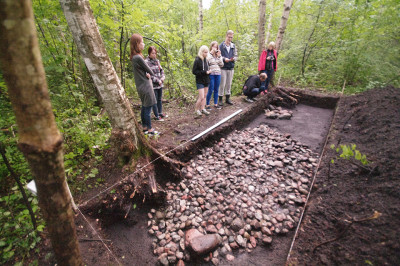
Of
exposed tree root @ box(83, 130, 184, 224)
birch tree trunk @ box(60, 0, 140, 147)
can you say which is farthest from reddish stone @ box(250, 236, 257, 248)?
birch tree trunk @ box(60, 0, 140, 147)

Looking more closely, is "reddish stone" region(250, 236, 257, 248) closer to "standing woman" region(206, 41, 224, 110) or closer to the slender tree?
the slender tree

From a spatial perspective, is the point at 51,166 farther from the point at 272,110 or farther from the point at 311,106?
the point at 311,106

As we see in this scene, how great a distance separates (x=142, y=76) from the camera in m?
3.85

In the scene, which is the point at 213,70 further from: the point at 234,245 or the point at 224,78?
the point at 234,245

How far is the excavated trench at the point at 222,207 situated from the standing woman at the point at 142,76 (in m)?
1.24

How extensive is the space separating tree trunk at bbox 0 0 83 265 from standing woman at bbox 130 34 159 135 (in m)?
3.21

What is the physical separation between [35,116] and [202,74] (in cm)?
463

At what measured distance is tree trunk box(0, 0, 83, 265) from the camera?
61cm

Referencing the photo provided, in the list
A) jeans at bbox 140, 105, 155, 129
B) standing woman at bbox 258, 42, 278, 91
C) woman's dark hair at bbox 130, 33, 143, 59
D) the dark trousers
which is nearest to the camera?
woman's dark hair at bbox 130, 33, 143, 59

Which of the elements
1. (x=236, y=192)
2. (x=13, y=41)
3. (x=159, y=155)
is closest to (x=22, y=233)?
(x=159, y=155)

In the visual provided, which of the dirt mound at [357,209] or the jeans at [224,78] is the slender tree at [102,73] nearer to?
the dirt mound at [357,209]

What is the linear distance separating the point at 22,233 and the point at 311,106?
8792mm

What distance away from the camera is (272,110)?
6.86m

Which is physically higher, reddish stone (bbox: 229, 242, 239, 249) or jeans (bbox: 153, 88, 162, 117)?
jeans (bbox: 153, 88, 162, 117)
